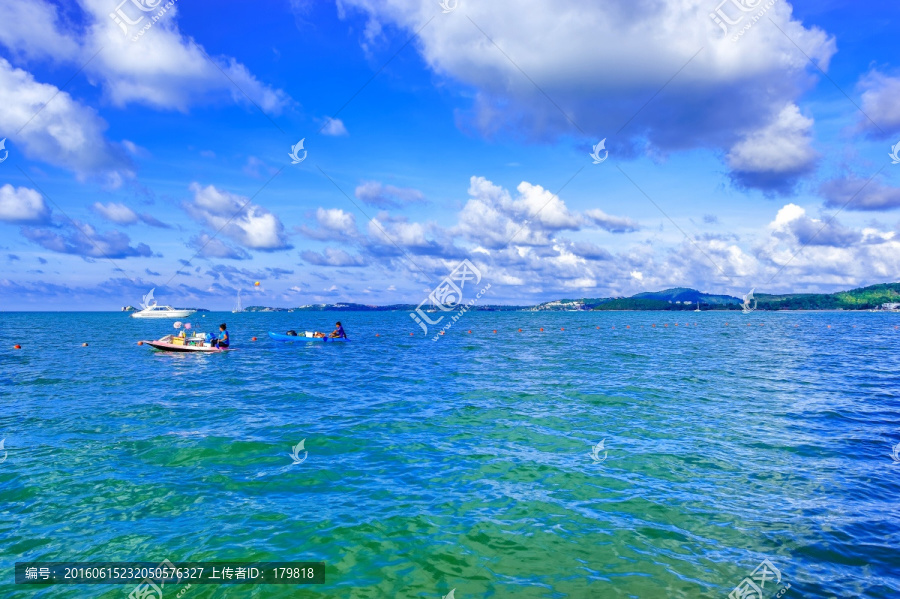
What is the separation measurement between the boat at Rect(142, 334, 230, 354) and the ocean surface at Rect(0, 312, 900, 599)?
2086cm

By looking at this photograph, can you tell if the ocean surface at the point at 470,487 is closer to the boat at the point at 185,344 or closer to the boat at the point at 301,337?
the boat at the point at 185,344

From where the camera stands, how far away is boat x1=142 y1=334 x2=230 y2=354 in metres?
52.6

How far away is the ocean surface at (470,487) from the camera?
1050 cm

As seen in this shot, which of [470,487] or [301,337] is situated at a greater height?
[301,337]

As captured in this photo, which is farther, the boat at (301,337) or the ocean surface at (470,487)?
the boat at (301,337)

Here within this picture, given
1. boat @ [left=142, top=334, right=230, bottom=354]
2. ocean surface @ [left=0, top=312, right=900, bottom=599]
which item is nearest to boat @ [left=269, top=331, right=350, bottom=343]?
boat @ [left=142, top=334, right=230, bottom=354]

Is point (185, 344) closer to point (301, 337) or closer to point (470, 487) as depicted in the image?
point (301, 337)

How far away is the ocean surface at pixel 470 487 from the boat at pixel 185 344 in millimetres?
20858

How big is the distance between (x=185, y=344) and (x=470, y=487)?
4919cm

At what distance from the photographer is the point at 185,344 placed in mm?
53125

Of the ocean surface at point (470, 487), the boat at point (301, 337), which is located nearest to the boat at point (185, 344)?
the boat at point (301, 337)

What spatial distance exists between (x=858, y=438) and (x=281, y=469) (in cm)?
2431

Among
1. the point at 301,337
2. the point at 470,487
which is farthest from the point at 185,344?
the point at 470,487

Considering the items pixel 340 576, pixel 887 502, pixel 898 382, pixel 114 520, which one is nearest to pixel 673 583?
pixel 340 576
